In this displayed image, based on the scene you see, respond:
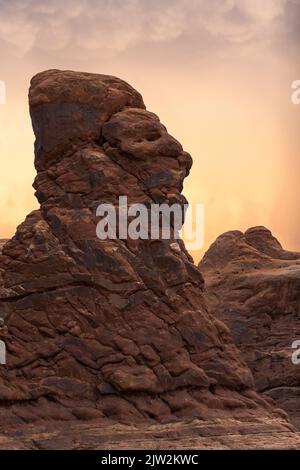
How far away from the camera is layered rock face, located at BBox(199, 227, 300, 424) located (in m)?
60.7

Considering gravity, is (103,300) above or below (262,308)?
above

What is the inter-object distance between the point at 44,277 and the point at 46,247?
50.9 inches

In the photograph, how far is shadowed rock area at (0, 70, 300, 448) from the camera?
38.8 meters

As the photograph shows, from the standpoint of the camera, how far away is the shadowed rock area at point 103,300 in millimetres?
38781

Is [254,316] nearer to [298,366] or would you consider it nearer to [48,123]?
[298,366]

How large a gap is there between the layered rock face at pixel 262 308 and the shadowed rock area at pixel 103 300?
18.2 meters

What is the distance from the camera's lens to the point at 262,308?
212 ft

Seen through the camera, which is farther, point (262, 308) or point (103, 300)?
point (262, 308)

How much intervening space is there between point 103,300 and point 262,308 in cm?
2614

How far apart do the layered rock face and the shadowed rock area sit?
1822 cm

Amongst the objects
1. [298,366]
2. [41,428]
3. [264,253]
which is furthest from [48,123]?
[264,253]

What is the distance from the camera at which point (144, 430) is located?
37.8 metres

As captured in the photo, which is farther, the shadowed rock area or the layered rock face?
the layered rock face

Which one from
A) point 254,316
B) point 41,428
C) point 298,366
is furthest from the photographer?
point 254,316
